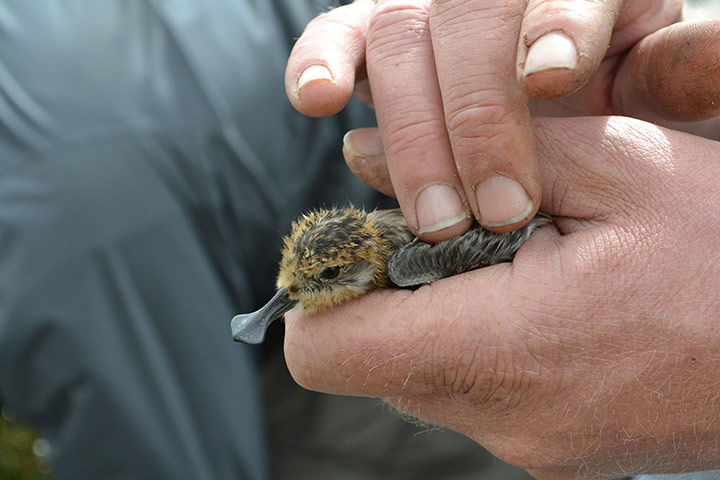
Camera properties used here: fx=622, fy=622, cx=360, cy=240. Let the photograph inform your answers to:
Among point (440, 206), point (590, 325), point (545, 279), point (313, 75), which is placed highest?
point (313, 75)

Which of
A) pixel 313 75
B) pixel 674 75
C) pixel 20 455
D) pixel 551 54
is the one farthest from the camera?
pixel 20 455

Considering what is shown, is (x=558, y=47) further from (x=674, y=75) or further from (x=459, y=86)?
(x=674, y=75)

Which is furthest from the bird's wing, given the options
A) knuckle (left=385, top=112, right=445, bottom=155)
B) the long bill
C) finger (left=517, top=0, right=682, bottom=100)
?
finger (left=517, top=0, right=682, bottom=100)

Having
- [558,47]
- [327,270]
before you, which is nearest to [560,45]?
[558,47]

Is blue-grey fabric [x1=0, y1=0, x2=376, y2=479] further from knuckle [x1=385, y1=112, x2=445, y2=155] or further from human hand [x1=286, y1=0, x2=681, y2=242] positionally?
knuckle [x1=385, y1=112, x2=445, y2=155]

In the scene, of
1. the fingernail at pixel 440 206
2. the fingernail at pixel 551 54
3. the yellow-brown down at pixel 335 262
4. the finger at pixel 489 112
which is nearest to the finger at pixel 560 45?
the fingernail at pixel 551 54

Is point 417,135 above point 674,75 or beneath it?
above

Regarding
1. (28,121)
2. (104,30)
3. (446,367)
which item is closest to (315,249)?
(446,367)
